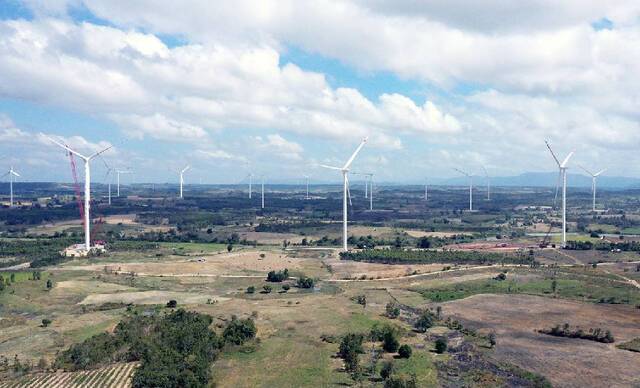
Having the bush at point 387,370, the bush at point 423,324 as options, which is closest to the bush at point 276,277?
the bush at point 423,324

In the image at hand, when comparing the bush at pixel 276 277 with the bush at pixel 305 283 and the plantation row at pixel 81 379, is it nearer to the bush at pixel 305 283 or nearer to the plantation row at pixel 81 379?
the bush at pixel 305 283

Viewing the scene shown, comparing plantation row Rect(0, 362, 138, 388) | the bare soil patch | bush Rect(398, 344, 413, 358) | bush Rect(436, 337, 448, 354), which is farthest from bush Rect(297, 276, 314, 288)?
plantation row Rect(0, 362, 138, 388)

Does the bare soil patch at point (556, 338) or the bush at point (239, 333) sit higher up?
the bush at point (239, 333)

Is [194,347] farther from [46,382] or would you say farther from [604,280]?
[604,280]

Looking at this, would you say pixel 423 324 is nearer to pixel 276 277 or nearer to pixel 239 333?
pixel 239 333

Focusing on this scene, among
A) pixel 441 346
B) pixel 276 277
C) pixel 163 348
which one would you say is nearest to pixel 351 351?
pixel 441 346

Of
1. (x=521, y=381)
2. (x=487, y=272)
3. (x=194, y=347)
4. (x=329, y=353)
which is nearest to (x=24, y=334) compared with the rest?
(x=194, y=347)
